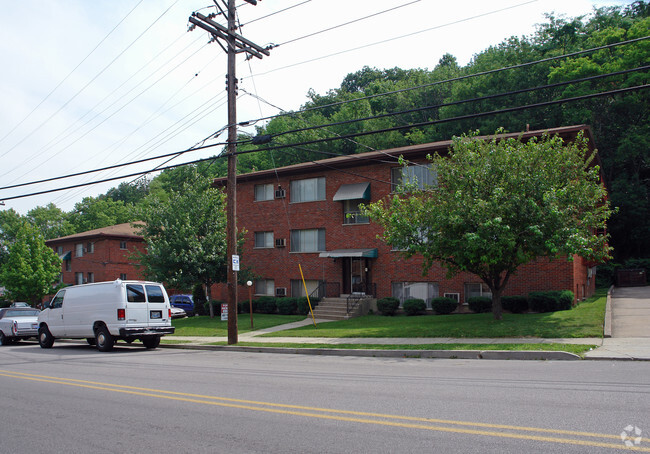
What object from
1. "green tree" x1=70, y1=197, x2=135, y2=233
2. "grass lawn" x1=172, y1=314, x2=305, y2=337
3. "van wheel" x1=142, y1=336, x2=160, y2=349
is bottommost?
"grass lawn" x1=172, y1=314, x2=305, y2=337

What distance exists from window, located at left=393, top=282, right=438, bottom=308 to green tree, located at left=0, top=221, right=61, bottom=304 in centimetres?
2869

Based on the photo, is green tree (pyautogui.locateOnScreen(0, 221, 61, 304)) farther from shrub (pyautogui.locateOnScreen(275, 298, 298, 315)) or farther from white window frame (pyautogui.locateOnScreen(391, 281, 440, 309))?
white window frame (pyautogui.locateOnScreen(391, 281, 440, 309))

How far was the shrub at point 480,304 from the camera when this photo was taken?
21609 millimetres

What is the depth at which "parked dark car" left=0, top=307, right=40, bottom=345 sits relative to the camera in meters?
21.1

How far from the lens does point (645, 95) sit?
117 feet

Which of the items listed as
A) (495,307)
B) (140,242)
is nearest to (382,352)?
(495,307)

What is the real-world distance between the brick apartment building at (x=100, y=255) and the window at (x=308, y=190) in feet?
65.1

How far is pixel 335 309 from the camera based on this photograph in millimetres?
24953

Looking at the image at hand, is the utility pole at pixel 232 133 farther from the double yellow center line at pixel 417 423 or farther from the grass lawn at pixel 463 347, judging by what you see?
the double yellow center line at pixel 417 423

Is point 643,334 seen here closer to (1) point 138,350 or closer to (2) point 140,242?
(1) point 138,350

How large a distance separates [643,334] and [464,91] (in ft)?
105

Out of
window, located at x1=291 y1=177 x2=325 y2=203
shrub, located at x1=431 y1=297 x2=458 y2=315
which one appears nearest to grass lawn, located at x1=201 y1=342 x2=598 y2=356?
shrub, located at x1=431 y1=297 x2=458 y2=315

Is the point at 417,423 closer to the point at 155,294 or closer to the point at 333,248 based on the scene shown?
the point at 155,294

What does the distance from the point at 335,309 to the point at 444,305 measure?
542cm
